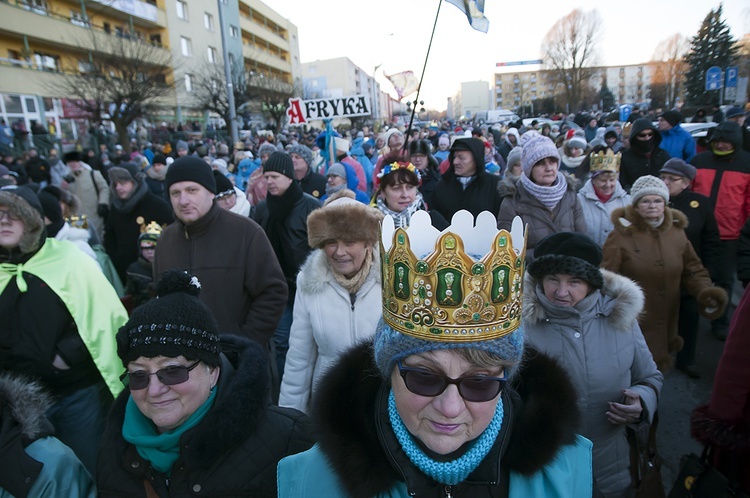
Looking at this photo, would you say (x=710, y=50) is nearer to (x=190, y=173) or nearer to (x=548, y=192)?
(x=548, y=192)

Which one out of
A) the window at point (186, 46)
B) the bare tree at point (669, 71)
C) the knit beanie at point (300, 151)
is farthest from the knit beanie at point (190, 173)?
the bare tree at point (669, 71)

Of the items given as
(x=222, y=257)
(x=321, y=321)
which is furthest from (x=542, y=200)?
(x=222, y=257)

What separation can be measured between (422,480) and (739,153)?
6.14 metres

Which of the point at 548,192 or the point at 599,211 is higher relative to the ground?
the point at 548,192

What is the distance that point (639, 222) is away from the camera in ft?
13.3

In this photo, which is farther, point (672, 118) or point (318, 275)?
point (672, 118)

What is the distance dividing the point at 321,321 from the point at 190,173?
1.48 m

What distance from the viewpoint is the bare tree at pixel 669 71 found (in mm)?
58125

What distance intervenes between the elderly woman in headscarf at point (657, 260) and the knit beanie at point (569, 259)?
1.76 meters

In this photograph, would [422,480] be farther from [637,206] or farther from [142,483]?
[637,206]

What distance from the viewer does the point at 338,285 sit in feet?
9.46

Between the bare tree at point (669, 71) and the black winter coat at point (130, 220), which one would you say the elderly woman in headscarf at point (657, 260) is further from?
the bare tree at point (669, 71)

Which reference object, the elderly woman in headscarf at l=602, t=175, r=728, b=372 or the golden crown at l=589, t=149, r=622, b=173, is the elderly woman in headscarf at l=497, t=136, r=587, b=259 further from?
the golden crown at l=589, t=149, r=622, b=173

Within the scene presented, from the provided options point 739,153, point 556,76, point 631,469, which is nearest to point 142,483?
point 631,469
